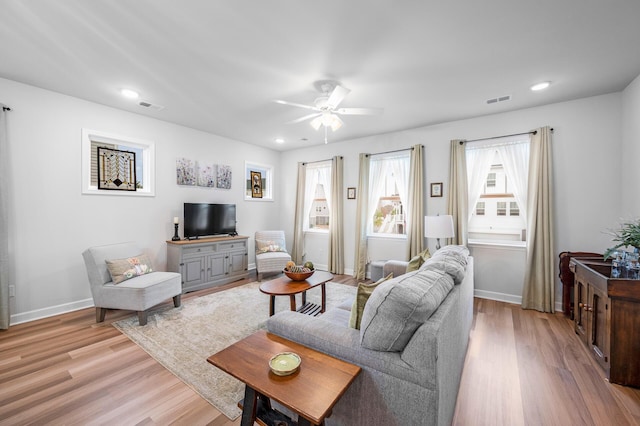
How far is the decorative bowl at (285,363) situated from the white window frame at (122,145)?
3.84 m

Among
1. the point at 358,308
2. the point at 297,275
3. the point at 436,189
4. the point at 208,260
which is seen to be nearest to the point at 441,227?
the point at 436,189

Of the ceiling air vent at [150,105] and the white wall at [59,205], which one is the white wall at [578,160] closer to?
the ceiling air vent at [150,105]

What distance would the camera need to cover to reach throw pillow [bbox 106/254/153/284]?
10.3ft

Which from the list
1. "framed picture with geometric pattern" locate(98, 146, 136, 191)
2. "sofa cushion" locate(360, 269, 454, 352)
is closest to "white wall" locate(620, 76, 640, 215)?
"sofa cushion" locate(360, 269, 454, 352)

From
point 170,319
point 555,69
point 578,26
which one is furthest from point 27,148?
point 555,69

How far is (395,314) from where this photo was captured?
126 cm

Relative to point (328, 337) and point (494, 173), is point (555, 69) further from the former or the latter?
point (328, 337)

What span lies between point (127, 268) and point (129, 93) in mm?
2201

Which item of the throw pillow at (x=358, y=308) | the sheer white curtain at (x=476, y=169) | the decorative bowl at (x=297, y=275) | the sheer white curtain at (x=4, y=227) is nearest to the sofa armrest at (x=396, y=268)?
the decorative bowl at (x=297, y=275)

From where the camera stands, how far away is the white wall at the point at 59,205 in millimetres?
3041

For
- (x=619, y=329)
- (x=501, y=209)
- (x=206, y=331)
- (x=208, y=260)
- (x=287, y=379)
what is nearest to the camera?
(x=287, y=379)

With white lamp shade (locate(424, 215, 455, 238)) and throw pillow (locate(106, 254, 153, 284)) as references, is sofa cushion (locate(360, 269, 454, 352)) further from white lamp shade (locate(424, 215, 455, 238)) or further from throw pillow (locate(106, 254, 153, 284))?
throw pillow (locate(106, 254, 153, 284))

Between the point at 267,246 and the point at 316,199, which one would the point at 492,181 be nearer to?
the point at 316,199

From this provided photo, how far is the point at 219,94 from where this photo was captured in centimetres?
329
